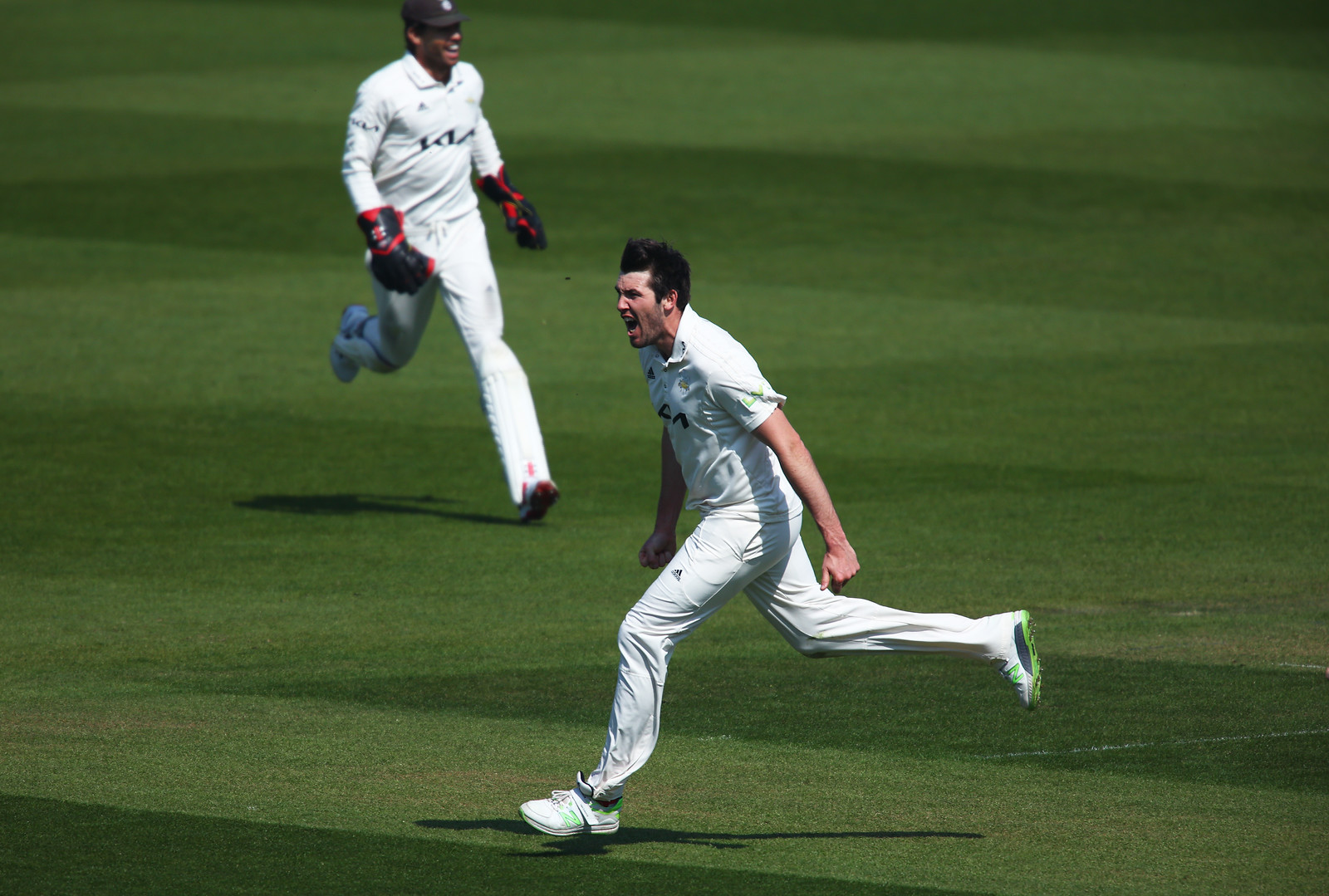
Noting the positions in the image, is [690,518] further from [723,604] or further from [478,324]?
[723,604]

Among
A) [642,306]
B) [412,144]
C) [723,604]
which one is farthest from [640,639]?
[412,144]

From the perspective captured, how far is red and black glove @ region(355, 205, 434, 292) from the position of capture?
38.9 feet

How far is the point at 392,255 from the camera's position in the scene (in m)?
11.9

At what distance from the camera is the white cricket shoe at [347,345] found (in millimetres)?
12938

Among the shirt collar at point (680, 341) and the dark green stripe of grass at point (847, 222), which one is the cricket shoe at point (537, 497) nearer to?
the shirt collar at point (680, 341)

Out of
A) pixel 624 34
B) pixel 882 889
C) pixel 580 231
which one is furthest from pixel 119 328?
pixel 624 34

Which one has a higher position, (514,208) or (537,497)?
(514,208)

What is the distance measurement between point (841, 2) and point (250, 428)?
28.3 metres

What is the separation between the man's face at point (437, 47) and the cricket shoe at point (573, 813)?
266 inches

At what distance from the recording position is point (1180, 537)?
1132cm

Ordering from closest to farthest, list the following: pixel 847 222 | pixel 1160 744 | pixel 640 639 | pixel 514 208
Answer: pixel 640 639, pixel 1160 744, pixel 514 208, pixel 847 222

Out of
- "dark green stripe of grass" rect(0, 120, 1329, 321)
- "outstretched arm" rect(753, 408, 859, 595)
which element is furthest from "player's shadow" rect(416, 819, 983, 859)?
"dark green stripe of grass" rect(0, 120, 1329, 321)

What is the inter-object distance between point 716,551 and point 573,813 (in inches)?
41.0

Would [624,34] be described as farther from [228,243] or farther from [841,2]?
[228,243]
